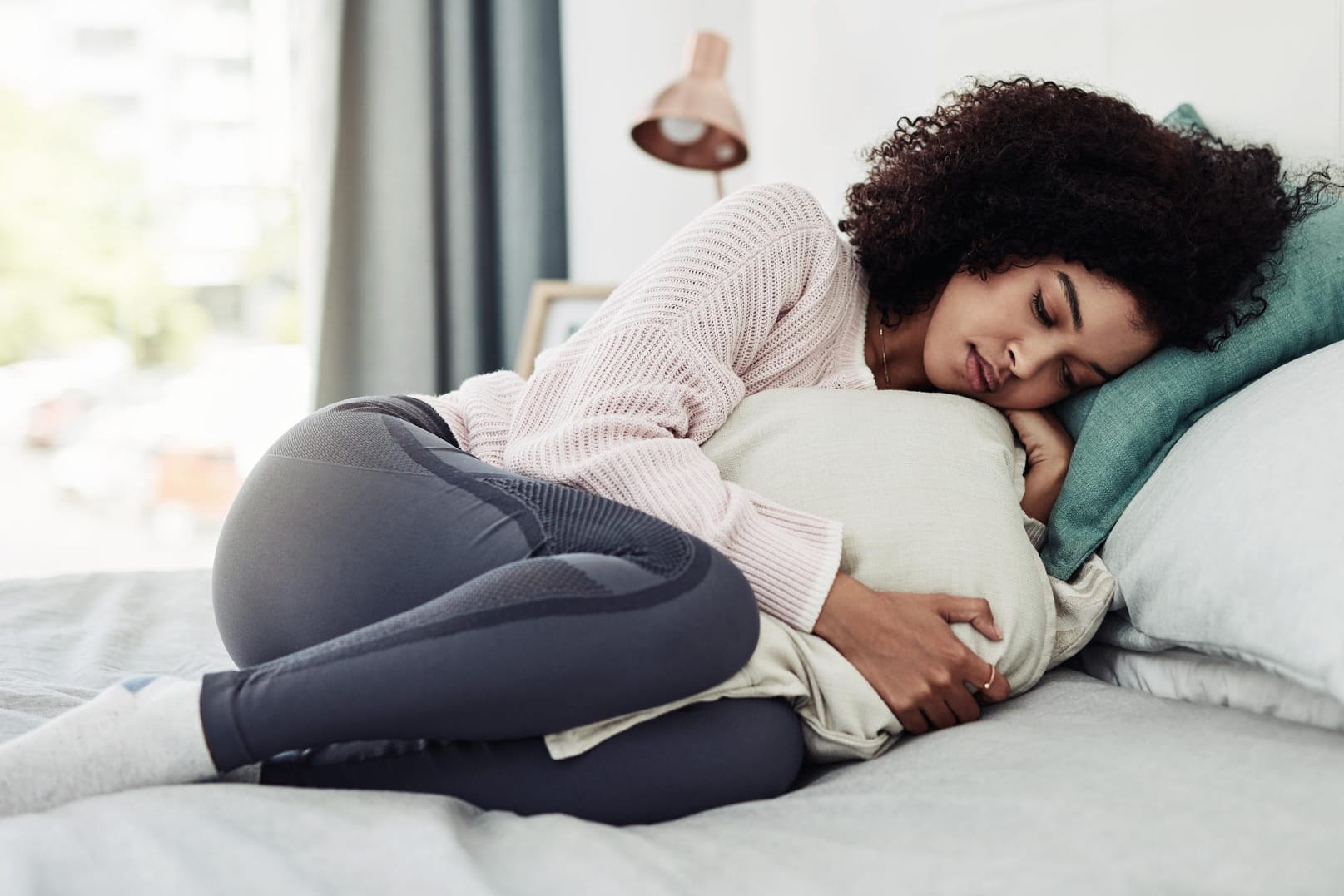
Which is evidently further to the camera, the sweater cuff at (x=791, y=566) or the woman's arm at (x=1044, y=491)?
the woman's arm at (x=1044, y=491)

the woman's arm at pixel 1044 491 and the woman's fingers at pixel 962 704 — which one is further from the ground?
the woman's arm at pixel 1044 491

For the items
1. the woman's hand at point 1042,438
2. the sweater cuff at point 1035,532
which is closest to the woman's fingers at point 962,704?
the sweater cuff at point 1035,532

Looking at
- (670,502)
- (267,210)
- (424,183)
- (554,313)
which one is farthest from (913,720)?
(267,210)

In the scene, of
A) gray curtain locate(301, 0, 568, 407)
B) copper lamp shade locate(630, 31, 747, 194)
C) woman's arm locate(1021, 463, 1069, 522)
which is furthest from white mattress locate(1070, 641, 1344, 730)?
gray curtain locate(301, 0, 568, 407)

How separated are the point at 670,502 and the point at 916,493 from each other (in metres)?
0.23

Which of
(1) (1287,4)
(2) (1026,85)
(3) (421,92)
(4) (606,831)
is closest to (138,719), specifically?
(4) (606,831)

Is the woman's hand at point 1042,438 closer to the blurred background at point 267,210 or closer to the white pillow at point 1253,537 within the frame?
the white pillow at point 1253,537

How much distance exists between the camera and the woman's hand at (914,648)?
2.89 feet

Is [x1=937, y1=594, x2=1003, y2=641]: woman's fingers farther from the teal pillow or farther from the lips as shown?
the lips

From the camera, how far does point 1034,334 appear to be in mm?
1169

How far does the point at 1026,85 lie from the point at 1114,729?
Result: 2.74 ft

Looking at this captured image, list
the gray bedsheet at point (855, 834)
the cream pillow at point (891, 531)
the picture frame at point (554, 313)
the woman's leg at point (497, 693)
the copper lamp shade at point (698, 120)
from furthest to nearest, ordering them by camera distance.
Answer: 1. the picture frame at point (554, 313)
2. the copper lamp shade at point (698, 120)
3. the cream pillow at point (891, 531)
4. the woman's leg at point (497, 693)
5. the gray bedsheet at point (855, 834)

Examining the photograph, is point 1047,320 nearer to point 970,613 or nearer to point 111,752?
point 970,613

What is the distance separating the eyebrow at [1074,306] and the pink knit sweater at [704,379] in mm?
239
